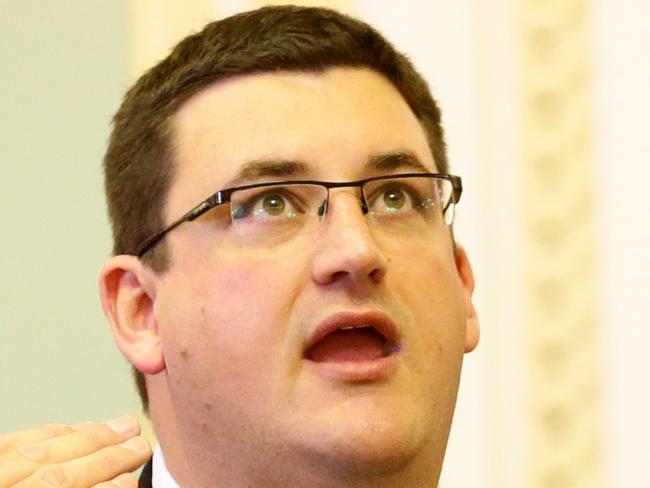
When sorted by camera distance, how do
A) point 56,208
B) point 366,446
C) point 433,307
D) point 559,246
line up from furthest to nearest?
point 559,246, point 56,208, point 433,307, point 366,446

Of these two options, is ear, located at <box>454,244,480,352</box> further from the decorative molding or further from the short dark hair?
the decorative molding

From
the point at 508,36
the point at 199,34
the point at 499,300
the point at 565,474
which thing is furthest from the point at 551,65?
the point at 199,34

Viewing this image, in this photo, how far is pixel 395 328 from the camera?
1.32 m

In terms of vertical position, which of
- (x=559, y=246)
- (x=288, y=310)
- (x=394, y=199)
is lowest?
(x=559, y=246)

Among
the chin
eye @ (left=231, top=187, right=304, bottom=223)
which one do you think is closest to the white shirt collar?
the chin

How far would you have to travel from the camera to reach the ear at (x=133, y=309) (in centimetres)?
144

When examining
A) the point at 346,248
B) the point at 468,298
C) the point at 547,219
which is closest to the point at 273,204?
the point at 346,248

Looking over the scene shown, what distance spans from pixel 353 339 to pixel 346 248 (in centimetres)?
11

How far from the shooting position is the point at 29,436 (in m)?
1.52

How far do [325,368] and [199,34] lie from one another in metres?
0.50

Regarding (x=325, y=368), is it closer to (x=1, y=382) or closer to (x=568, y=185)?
(x=1, y=382)

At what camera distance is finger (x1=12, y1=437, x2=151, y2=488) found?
1417 mm

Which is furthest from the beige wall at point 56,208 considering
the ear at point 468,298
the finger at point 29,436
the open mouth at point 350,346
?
the open mouth at point 350,346

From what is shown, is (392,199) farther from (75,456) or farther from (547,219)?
(547,219)
